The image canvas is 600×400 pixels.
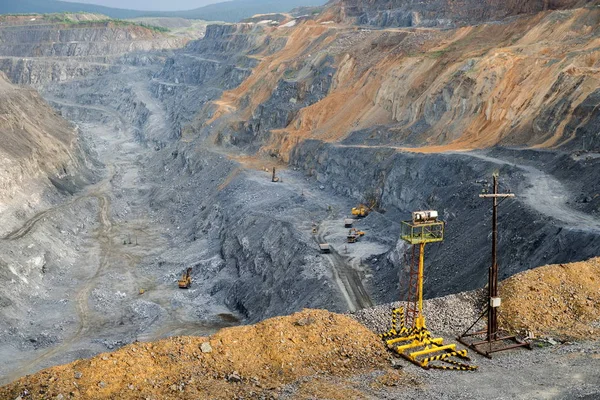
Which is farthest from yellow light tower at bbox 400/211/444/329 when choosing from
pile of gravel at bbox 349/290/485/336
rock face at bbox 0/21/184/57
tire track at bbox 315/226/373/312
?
rock face at bbox 0/21/184/57

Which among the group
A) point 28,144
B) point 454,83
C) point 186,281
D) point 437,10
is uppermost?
point 437,10

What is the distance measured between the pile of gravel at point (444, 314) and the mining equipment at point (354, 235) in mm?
19337

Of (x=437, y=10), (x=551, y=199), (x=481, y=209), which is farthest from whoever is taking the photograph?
(x=437, y=10)

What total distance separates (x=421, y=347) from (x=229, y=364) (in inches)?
209

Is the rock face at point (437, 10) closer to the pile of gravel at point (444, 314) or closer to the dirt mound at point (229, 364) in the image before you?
the pile of gravel at point (444, 314)

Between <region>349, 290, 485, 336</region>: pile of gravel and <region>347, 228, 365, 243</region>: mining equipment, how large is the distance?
19.3 meters

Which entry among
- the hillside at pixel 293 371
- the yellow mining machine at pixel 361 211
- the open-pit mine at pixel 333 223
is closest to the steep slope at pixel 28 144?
the open-pit mine at pixel 333 223

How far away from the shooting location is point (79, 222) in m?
54.2

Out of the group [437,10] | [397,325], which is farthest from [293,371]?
[437,10]

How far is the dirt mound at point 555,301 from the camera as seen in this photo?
18.3 meters

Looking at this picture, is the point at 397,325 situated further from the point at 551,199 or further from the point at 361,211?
the point at 361,211

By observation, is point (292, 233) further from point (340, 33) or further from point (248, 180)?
point (340, 33)

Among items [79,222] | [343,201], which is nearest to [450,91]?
[343,201]

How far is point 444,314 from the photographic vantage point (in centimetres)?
1927
